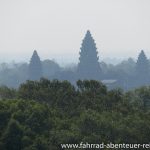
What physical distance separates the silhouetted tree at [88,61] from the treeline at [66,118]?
93.5m

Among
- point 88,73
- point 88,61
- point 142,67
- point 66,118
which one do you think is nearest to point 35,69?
point 88,73

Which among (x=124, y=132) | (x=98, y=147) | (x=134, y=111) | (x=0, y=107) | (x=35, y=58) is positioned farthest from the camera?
(x=35, y=58)

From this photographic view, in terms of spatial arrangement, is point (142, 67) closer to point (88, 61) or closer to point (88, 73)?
point (88, 73)

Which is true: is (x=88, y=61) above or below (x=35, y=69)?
above

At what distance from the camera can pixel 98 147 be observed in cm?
3058

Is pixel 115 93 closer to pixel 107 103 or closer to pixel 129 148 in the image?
pixel 107 103

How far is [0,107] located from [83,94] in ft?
24.4

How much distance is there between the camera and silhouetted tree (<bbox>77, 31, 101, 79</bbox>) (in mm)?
137625

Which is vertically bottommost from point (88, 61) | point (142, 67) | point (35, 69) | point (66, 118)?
point (66, 118)

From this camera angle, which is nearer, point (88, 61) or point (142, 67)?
point (142, 67)

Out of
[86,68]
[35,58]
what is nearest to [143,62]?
[86,68]

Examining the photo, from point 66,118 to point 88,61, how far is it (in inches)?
4164

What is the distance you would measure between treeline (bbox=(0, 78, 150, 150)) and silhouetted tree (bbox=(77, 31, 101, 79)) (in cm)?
9352

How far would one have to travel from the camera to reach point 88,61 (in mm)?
142500
